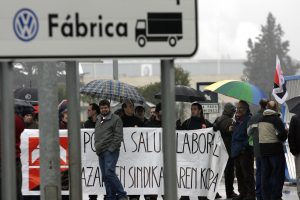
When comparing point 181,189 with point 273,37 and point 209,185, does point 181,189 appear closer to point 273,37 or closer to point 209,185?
point 209,185

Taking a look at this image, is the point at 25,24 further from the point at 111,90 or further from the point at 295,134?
the point at 111,90

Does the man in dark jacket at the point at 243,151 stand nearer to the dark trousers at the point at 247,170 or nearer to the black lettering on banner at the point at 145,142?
the dark trousers at the point at 247,170

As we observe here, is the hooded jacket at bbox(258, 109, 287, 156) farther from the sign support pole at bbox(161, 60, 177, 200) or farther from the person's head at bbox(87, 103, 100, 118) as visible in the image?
the sign support pole at bbox(161, 60, 177, 200)

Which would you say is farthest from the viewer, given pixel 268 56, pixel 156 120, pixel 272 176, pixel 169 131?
pixel 268 56

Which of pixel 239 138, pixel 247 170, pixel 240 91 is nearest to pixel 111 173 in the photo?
pixel 239 138

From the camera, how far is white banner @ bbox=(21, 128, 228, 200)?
14125mm

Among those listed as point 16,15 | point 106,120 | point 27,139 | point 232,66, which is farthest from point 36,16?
point 232,66

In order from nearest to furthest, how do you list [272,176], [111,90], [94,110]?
[272,176] → [94,110] → [111,90]

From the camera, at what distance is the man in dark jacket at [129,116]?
1406 centimetres

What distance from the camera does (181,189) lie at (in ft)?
47.2

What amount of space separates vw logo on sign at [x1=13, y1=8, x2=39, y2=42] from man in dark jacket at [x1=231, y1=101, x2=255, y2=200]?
9720 millimetres

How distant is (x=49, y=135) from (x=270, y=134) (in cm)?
690

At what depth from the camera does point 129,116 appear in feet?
46.6

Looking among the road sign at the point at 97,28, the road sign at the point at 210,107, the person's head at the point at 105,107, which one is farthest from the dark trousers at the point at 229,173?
the road sign at the point at 97,28
